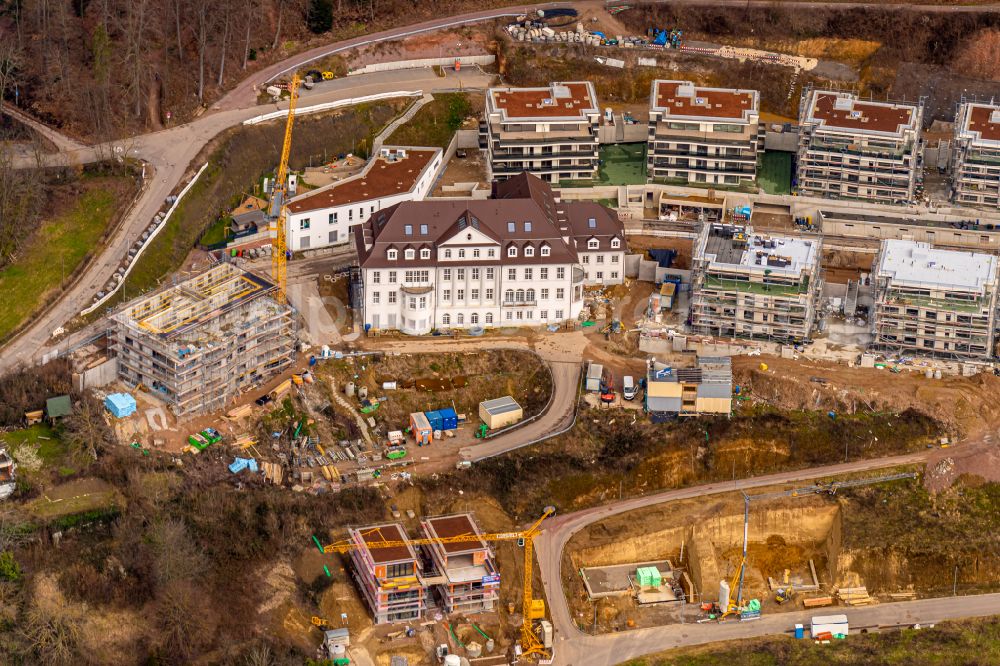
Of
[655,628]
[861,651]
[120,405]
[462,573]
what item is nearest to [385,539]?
[462,573]

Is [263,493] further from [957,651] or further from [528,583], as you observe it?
[957,651]

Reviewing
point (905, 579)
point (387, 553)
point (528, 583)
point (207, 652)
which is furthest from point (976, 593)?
point (207, 652)

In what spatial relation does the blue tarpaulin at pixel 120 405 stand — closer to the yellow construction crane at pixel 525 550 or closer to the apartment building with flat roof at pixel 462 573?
the yellow construction crane at pixel 525 550

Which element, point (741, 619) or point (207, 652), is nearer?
point (207, 652)

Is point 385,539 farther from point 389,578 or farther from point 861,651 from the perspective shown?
point 861,651

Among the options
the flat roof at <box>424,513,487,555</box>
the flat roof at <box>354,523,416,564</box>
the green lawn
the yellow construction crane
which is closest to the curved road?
the yellow construction crane

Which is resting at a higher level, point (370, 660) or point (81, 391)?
point (81, 391)

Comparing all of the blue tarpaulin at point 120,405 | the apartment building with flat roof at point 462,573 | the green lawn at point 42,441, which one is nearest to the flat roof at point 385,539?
the apartment building with flat roof at point 462,573
